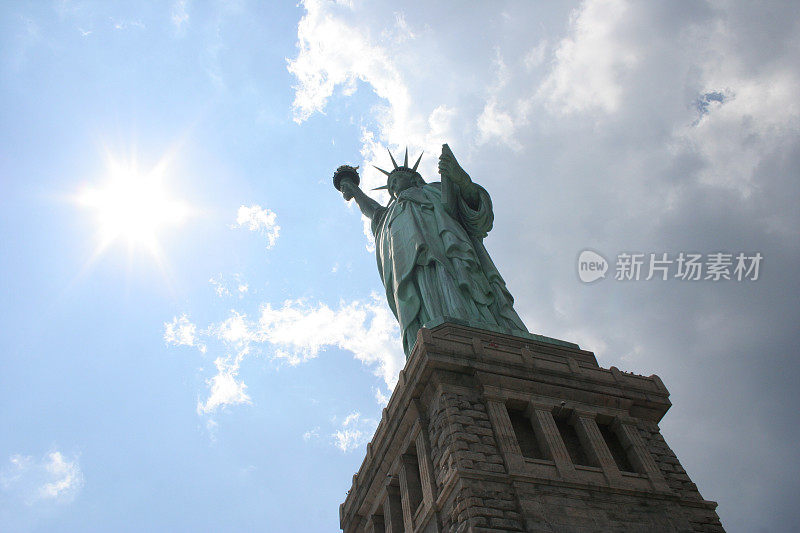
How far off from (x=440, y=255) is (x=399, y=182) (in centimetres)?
618

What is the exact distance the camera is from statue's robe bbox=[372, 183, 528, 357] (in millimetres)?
16609

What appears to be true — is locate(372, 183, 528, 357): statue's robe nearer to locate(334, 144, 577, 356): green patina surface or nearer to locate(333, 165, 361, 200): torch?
locate(334, 144, 577, 356): green patina surface

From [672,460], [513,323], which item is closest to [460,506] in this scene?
[672,460]

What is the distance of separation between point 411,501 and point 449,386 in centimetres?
210

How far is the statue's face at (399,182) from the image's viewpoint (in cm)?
2341

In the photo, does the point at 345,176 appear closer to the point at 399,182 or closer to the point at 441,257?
the point at 399,182

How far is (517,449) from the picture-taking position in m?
10.9

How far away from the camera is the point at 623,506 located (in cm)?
1066

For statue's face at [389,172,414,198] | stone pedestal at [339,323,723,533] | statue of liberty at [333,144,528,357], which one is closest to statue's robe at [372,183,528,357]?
statue of liberty at [333,144,528,357]

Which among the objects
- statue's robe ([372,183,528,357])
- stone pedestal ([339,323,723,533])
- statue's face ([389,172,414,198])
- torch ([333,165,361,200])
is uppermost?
torch ([333,165,361,200])

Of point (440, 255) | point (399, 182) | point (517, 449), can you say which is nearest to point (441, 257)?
point (440, 255)

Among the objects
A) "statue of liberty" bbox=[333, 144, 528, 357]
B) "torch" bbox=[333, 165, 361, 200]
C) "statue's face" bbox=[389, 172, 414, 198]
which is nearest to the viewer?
"statue of liberty" bbox=[333, 144, 528, 357]

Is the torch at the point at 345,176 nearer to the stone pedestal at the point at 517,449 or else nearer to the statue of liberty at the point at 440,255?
the statue of liberty at the point at 440,255

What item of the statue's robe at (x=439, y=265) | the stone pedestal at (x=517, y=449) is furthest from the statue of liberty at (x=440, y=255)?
the stone pedestal at (x=517, y=449)
